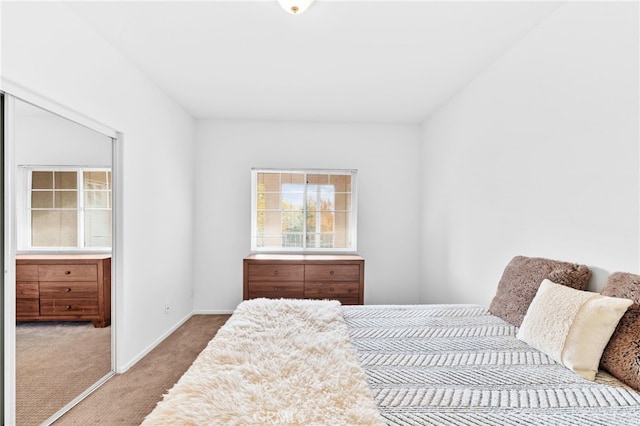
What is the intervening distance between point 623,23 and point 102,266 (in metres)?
3.51

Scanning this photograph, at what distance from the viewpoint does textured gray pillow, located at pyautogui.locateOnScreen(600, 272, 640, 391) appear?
1.28 meters

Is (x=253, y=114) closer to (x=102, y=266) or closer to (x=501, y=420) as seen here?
(x=102, y=266)

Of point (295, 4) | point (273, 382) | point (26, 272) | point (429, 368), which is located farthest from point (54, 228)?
point (429, 368)

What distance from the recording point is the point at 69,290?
222 cm

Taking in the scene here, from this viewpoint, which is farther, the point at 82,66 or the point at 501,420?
the point at 82,66

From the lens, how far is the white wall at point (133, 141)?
6.12ft

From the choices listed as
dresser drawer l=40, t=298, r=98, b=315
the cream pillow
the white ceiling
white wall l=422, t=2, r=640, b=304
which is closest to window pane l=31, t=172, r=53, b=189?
dresser drawer l=40, t=298, r=98, b=315

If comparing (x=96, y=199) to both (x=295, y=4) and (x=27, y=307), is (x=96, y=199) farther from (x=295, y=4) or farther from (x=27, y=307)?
(x=295, y=4)

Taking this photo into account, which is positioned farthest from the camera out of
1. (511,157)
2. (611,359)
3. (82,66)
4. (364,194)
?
(364,194)

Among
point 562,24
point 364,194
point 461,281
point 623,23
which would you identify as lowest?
point 461,281

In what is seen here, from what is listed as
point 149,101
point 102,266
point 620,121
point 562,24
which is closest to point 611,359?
point 620,121

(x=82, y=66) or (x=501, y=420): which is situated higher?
(x=82, y=66)

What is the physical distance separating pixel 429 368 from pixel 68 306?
2.27 meters

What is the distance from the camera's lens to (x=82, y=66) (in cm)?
223
